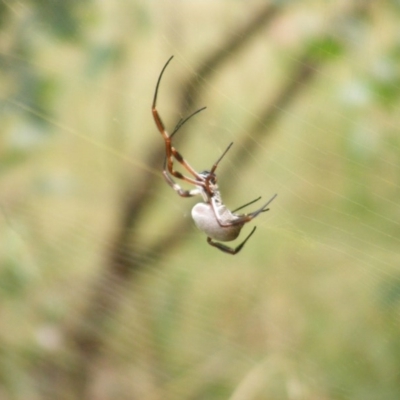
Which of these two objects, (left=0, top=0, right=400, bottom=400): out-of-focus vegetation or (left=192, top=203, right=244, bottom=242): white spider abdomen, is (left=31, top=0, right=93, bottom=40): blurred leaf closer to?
(left=0, top=0, right=400, bottom=400): out-of-focus vegetation

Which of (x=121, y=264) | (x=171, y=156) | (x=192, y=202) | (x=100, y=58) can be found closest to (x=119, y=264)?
(x=121, y=264)

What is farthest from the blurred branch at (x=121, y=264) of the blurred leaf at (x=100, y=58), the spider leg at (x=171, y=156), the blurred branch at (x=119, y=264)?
the spider leg at (x=171, y=156)

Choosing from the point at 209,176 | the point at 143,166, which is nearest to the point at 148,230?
the point at 143,166

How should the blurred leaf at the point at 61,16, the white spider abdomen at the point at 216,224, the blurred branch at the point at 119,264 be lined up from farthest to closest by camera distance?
1. the blurred branch at the point at 119,264
2. the blurred leaf at the point at 61,16
3. the white spider abdomen at the point at 216,224

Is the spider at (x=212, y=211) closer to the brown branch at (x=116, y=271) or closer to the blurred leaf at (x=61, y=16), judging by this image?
the blurred leaf at (x=61, y=16)

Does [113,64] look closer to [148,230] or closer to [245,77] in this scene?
[245,77]

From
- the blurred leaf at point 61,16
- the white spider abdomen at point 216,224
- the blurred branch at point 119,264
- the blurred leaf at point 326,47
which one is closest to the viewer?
the white spider abdomen at point 216,224

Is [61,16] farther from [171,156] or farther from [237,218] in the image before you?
[237,218]

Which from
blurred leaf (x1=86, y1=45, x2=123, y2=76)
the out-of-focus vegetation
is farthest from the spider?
blurred leaf (x1=86, y1=45, x2=123, y2=76)

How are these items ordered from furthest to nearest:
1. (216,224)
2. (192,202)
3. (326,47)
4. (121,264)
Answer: (121,264) < (192,202) < (326,47) < (216,224)
